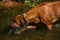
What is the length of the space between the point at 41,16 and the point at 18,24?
2.94 ft

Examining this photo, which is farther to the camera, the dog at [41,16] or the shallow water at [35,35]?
the dog at [41,16]

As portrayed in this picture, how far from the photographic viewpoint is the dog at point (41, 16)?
9008 mm

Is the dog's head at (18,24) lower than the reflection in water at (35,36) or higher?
higher

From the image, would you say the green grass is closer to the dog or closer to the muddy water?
the muddy water

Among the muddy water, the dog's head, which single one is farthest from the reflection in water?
the dog's head

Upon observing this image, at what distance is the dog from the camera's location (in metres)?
9.01

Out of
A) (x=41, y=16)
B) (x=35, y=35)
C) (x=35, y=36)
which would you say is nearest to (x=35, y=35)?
(x=35, y=35)

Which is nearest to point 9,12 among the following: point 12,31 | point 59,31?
point 12,31

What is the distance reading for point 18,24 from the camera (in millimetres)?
9102

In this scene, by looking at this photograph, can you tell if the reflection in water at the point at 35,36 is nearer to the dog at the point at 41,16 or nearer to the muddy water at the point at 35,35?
the muddy water at the point at 35,35

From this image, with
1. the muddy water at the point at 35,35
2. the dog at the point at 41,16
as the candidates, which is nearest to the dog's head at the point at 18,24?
the dog at the point at 41,16

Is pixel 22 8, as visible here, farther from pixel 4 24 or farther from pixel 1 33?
pixel 1 33

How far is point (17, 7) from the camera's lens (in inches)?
509

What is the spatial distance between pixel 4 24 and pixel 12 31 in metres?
0.88
